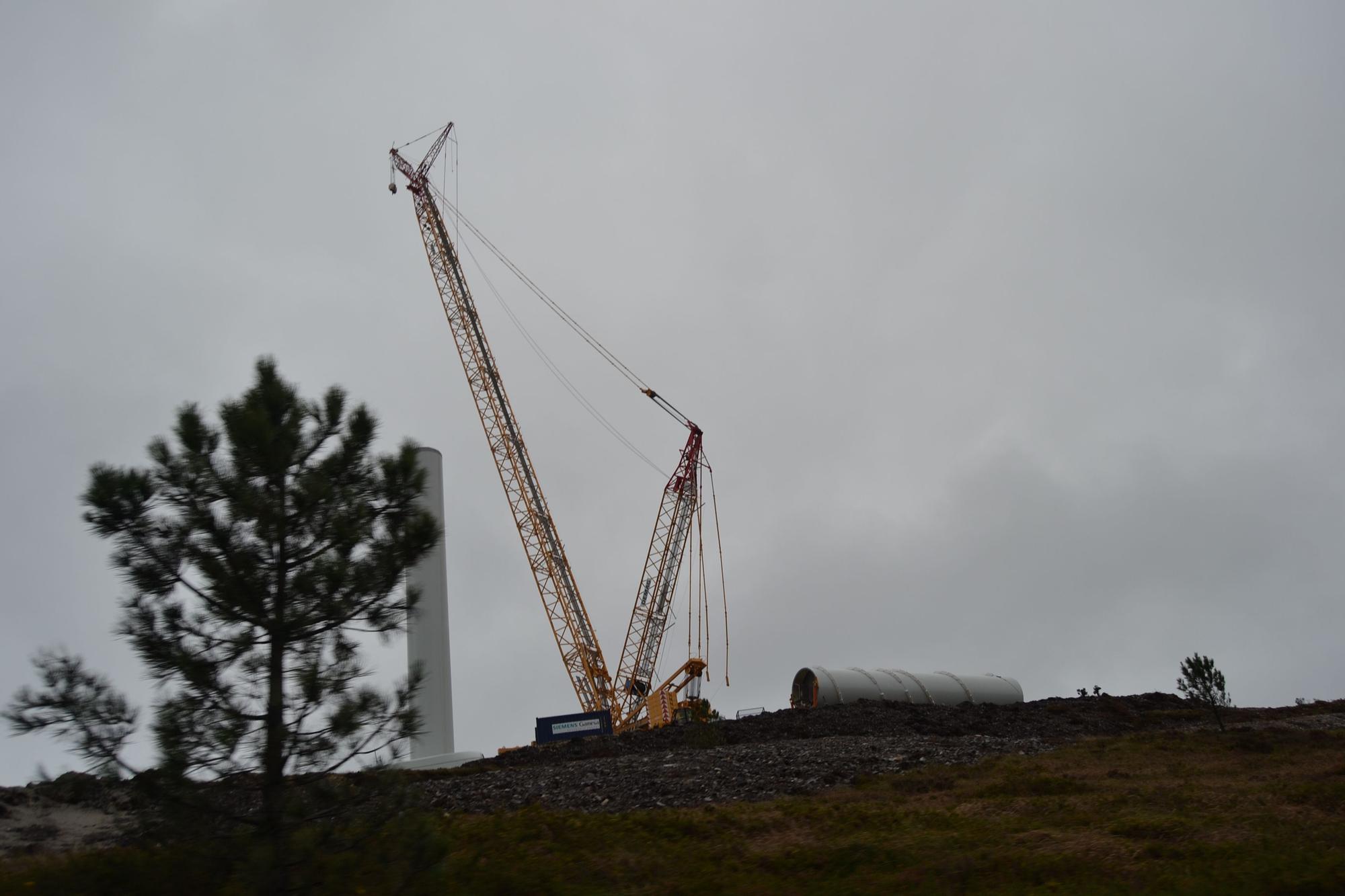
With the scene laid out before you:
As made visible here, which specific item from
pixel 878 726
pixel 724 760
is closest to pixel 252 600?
pixel 724 760

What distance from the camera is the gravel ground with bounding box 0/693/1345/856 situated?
1582cm

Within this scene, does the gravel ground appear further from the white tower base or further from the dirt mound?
the white tower base

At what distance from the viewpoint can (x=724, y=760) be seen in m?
23.3

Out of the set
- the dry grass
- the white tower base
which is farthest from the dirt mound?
the dry grass

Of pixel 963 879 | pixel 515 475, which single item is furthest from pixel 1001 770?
pixel 515 475

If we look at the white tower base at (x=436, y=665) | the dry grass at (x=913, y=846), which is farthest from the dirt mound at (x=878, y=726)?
the dry grass at (x=913, y=846)

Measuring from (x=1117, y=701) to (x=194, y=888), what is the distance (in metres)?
39.6

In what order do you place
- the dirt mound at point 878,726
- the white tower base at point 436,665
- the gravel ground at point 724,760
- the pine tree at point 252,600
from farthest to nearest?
1. the white tower base at point 436,665
2. the dirt mound at point 878,726
3. the gravel ground at point 724,760
4. the pine tree at point 252,600

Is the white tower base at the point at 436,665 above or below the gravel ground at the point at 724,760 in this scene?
above

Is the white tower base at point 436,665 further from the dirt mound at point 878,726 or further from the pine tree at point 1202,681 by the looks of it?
the pine tree at point 1202,681

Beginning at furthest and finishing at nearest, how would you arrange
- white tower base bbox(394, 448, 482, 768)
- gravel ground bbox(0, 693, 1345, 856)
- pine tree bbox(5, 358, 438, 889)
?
white tower base bbox(394, 448, 482, 768)
gravel ground bbox(0, 693, 1345, 856)
pine tree bbox(5, 358, 438, 889)

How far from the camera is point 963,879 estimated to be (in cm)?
1162

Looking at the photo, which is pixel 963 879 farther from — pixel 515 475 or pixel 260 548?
pixel 515 475

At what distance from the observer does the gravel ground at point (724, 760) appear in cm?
1582
